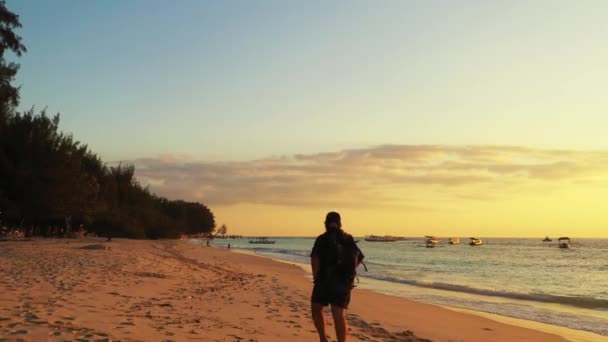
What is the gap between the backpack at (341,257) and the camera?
7.17 m

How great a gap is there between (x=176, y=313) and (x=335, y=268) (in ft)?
14.1

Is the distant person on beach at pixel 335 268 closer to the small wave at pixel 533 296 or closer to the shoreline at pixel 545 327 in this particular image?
the shoreline at pixel 545 327

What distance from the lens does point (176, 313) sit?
33.0ft

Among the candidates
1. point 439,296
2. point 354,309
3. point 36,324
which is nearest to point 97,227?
point 439,296

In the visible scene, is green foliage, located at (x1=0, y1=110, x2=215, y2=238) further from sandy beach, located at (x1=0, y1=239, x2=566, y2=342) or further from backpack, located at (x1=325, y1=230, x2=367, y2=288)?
backpack, located at (x1=325, y1=230, x2=367, y2=288)

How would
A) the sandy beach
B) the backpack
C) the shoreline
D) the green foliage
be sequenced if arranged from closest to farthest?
the backpack
the sandy beach
the shoreline
the green foliage

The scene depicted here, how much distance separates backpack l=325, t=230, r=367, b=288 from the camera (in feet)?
23.5

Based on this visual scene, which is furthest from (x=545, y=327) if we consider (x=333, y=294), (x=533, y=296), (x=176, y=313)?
(x=176, y=313)

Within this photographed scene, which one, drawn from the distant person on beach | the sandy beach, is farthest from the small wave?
the distant person on beach

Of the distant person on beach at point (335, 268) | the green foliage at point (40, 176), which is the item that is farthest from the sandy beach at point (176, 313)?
the green foliage at point (40, 176)

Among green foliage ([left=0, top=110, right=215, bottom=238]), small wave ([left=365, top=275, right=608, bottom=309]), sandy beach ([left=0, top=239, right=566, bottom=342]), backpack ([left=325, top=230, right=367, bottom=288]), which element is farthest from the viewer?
green foliage ([left=0, top=110, right=215, bottom=238])

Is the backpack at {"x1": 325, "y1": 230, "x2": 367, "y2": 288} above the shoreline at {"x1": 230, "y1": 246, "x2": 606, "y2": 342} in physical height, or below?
above

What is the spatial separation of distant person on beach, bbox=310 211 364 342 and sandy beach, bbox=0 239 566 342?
181 cm

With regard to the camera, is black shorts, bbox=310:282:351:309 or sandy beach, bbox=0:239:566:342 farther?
sandy beach, bbox=0:239:566:342
